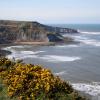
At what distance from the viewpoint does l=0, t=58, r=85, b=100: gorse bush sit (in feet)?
34.2

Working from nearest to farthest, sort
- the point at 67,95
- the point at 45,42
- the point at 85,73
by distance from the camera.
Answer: the point at 67,95
the point at 85,73
the point at 45,42

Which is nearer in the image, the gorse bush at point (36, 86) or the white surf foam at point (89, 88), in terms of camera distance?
the gorse bush at point (36, 86)

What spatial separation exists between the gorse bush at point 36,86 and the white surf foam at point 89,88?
16.1 meters

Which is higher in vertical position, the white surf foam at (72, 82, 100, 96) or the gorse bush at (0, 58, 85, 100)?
the gorse bush at (0, 58, 85, 100)

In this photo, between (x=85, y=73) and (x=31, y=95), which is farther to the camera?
(x=85, y=73)

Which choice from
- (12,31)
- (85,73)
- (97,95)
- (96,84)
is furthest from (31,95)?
(12,31)

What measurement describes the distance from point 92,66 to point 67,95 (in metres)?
36.4

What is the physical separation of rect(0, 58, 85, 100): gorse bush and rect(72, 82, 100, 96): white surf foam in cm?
1610

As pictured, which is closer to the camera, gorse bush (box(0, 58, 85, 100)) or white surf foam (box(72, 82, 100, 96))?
gorse bush (box(0, 58, 85, 100))

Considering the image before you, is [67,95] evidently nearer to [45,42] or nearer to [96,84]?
[96,84]

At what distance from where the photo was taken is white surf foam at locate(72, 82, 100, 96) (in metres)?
28.0

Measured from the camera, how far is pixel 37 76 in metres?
11.5

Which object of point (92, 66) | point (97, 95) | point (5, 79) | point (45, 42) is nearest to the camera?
point (5, 79)

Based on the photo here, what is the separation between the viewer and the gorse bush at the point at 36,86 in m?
10.4
